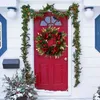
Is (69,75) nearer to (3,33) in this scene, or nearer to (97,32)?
(97,32)

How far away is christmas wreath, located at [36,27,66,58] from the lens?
6020 mm

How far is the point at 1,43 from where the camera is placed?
6.08m

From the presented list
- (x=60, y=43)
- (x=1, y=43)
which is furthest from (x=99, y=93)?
(x=1, y=43)

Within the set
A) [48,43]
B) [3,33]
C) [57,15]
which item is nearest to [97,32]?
[57,15]

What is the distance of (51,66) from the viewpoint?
20.3 ft

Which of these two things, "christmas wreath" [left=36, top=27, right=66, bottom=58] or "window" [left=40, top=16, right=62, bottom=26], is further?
"window" [left=40, top=16, right=62, bottom=26]

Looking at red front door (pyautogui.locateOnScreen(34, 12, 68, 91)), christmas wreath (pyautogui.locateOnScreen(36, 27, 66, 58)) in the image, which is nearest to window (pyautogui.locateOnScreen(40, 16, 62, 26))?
red front door (pyautogui.locateOnScreen(34, 12, 68, 91))

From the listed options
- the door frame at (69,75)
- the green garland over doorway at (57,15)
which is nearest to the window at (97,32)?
the green garland over doorway at (57,15)

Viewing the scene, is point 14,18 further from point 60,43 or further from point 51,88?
point 51,88

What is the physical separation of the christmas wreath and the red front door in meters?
0.13

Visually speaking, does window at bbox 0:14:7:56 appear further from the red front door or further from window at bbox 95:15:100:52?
window at bbox 95:15:100:52

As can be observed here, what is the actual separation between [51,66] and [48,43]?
550 mm

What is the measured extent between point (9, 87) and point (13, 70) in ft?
1.64

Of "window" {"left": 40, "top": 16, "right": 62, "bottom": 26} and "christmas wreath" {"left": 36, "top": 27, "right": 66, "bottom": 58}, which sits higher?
"window" {"left": 40, "top": 16, "right": 62, "bottom": 26}
